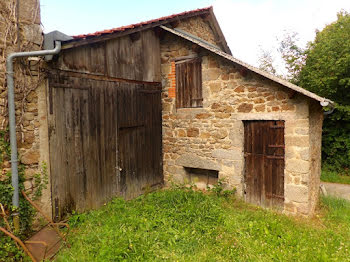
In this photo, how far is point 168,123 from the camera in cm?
694

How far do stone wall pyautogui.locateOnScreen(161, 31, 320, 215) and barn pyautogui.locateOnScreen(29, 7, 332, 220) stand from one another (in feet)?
0.08

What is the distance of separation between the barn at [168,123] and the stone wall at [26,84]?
149 millimetres

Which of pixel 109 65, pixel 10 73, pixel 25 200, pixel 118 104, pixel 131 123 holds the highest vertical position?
pixel 109 65

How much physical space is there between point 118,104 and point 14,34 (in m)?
2.39

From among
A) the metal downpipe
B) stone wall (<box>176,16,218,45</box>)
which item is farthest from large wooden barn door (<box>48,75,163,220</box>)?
stone wall (<box>176,16,218,45</box>)

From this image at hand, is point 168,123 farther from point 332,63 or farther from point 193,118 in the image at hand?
point 332,63

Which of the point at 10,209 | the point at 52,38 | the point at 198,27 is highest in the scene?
the point at 198,27

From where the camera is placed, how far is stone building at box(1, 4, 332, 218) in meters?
4.36

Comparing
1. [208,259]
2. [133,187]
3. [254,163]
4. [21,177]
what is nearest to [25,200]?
[21,177]

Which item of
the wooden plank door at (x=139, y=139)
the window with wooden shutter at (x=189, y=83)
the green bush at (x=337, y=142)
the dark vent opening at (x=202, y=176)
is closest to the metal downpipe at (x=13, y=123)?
the wooden plank door at (x=139, y=139)

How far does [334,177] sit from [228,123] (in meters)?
6.58

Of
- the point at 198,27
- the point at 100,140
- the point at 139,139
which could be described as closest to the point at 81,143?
the point at 100,140

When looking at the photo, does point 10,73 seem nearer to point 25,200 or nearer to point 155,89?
point 25,200

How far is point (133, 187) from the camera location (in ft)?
20.0
